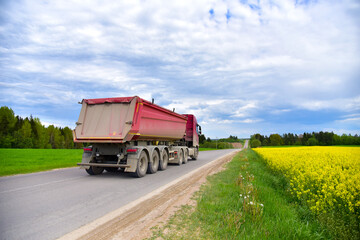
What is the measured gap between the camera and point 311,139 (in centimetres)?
7281

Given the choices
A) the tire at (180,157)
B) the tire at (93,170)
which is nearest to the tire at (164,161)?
the tire at (180,157)

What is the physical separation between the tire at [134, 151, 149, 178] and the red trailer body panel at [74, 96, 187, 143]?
86 centimetres

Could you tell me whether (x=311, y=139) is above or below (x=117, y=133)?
above

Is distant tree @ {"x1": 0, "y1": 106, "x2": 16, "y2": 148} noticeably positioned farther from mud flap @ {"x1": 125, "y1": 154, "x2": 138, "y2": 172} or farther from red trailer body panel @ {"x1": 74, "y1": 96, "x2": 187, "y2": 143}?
mud flap @ {"x1": 125, "y1": 154, "x2": 138, "y2": 172}

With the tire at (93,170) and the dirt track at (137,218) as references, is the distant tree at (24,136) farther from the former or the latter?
the dirt track at (137,218)

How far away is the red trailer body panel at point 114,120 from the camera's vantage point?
370 inches

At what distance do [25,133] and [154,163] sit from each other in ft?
204

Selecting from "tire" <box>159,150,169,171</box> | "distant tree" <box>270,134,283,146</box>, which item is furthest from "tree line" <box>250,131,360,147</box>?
"tire" <box>159,150,169,171</box>

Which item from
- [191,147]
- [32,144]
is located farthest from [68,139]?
[191,147]

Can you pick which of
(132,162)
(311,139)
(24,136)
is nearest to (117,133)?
(132,162)

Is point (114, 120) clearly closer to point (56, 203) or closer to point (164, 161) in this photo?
point (164, 161)

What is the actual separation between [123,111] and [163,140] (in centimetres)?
439

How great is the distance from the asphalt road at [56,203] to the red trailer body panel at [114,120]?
6.81 ft

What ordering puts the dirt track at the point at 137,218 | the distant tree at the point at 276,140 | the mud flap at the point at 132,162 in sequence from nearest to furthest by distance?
the dirt track at the point at 137,218
the mud flap at the point at 132,162
the distant tree at the point at 276,140
